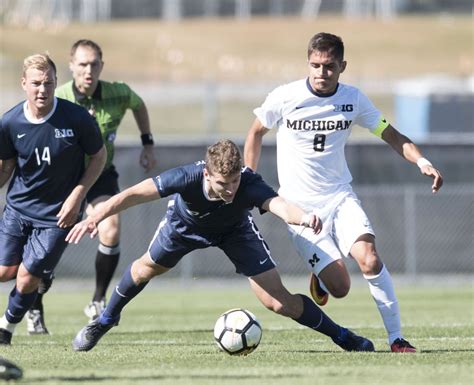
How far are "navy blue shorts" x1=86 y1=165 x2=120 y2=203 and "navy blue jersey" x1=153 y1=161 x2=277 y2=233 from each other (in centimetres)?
288

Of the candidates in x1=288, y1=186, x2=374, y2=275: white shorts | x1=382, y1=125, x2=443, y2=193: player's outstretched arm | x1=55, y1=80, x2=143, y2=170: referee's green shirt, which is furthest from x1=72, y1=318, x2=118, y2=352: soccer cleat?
x1=55, y1=80, x2=143, y2=170: referee's green shirt

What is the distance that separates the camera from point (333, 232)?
31.3ft

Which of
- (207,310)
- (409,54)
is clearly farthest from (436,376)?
(409,54)

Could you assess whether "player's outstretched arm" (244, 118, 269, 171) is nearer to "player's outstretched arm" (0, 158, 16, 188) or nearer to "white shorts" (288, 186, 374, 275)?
"white shorts" (288, 186, 374, 275)

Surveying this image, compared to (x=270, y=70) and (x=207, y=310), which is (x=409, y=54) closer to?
(x=270, y=70)

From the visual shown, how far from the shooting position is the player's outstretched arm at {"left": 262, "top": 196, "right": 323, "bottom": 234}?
7.99 m

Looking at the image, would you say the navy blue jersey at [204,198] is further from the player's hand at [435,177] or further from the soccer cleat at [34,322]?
the soccer cleat at [34,322]

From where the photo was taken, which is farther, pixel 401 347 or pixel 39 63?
pixel 39 63

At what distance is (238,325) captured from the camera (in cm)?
884

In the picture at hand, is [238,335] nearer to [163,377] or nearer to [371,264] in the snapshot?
[371,264]

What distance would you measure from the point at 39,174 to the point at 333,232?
237 cm

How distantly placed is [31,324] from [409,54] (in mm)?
36711

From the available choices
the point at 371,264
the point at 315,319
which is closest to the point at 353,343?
the point at 315,319

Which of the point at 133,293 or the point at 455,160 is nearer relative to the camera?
the point at 133,293
